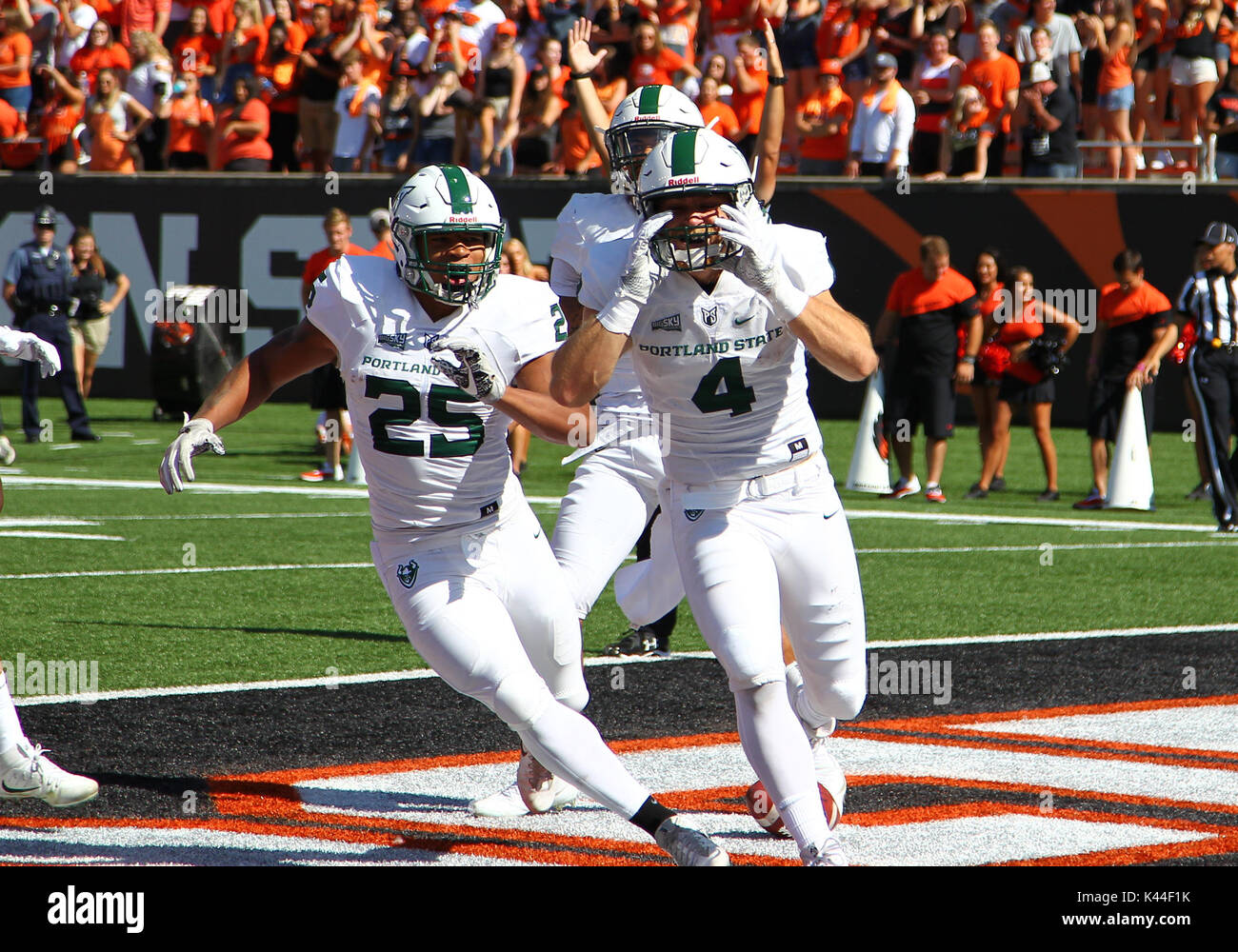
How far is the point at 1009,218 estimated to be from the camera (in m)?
18.1

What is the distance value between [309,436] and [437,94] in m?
4.15

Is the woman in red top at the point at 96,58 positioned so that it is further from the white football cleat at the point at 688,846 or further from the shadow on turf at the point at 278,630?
the white football cleat at the point at 688,846

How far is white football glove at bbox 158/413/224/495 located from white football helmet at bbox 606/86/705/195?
1854mm

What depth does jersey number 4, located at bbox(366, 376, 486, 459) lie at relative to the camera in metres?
4.98

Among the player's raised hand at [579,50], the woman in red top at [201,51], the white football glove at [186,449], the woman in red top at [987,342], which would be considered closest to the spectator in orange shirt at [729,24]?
the woman in red top at [987,342]

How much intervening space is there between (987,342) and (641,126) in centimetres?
922

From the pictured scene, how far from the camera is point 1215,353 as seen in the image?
40.9 ft

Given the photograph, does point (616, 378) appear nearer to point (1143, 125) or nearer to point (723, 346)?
point (723, 346)

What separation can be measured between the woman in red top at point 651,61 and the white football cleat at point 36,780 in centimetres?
1404

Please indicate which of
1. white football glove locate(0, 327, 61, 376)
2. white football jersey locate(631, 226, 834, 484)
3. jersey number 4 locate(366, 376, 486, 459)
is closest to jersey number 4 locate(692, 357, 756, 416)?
white football jersey locate(631, 226, 834, 484)

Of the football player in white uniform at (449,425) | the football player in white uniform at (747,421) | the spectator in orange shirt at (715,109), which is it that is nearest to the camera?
the football player in white uniform at (747,421)

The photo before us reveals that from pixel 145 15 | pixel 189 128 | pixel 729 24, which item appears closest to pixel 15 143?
pixel 145 15

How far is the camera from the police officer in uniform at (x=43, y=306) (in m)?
17.5
